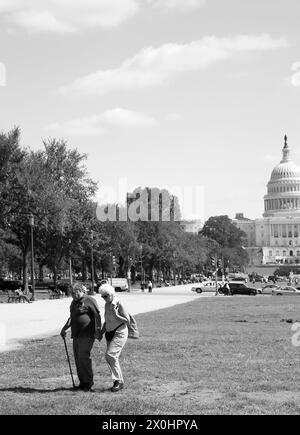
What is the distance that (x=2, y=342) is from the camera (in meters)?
20.2

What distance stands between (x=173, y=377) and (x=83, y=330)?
207cm

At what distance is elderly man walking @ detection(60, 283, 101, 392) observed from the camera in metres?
12.2

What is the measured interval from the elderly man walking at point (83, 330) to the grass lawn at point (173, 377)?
32cm

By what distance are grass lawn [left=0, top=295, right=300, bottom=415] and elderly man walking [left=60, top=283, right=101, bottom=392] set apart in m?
0.32

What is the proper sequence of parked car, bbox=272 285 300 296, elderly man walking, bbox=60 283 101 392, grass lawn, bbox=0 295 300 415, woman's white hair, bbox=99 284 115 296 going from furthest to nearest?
parked car, bbox=272 285 300 296 < woman's white hair, bbox=99 284 115 296 < elderly man walking, bbox=60 283 101 392 < grass lawn, bbox=0 295 300 415

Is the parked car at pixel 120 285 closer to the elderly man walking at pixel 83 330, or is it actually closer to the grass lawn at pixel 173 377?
the grass lawn at pixel 173 377

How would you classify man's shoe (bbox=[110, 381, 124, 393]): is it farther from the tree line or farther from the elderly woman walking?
the tree line

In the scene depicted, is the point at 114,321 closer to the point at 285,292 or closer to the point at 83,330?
the point at 83,330

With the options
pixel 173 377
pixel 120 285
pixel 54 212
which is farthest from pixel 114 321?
pixel 120 285

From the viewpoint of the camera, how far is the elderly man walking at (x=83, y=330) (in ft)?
39.9

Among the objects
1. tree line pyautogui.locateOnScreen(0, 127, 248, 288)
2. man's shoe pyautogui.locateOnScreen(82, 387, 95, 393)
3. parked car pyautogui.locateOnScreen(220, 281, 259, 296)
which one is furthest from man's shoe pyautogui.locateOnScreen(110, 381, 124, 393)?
parked car pyautogui.locateOnScreen(220, 281, 259, 296)

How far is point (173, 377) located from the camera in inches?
526

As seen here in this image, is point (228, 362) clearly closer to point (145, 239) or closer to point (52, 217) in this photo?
point (52, 217)
